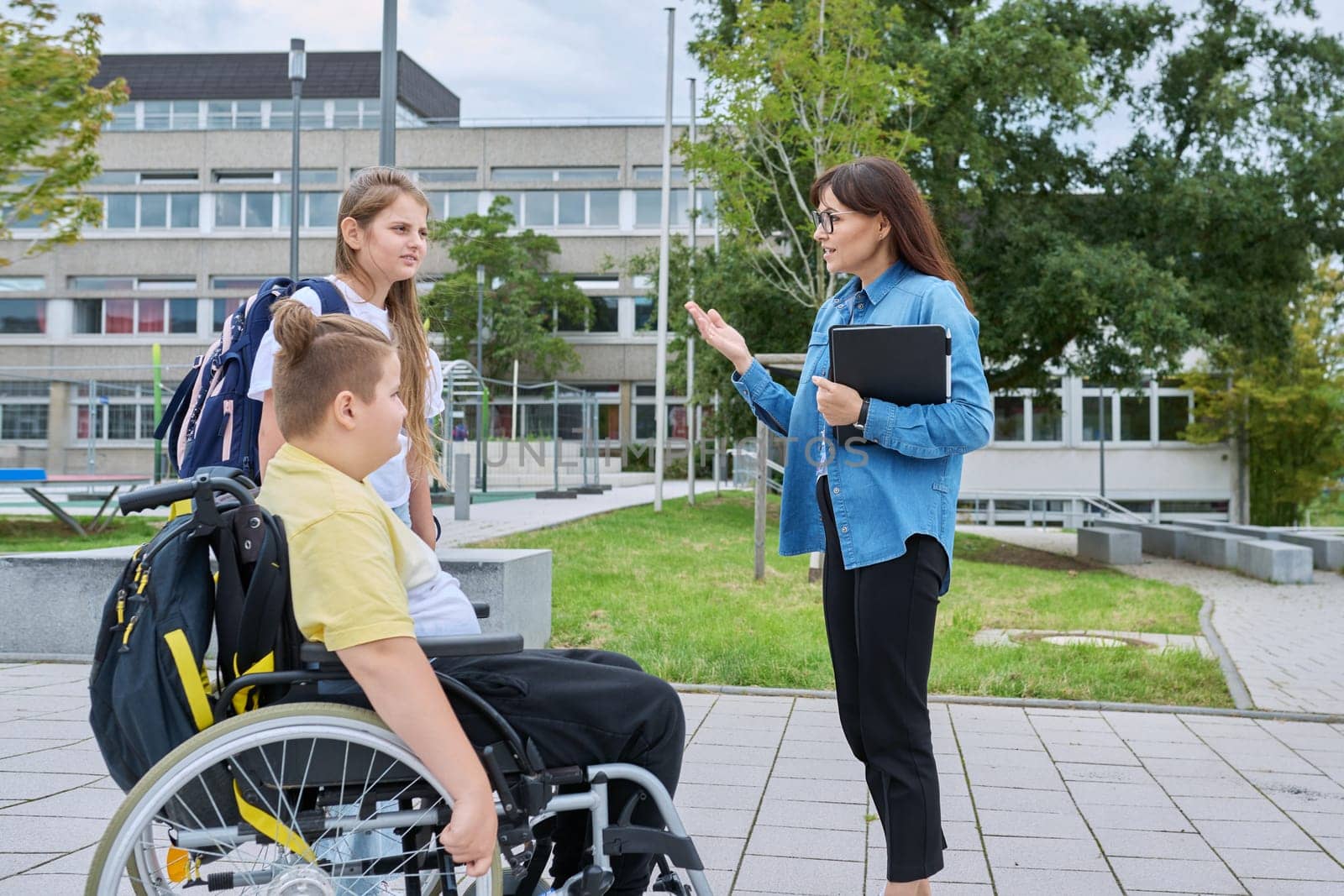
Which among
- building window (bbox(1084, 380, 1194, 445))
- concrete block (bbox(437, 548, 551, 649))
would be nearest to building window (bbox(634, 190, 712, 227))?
building window (bbox(1084, 380, 1194, 445))

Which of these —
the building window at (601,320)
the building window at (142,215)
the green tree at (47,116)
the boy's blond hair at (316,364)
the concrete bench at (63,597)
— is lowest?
the concrete bench at (63,597)

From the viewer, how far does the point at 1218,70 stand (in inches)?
775

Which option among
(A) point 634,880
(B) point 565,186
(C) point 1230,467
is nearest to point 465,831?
(A) point 634,880

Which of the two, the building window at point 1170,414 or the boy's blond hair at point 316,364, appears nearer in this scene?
the boy's blond hair at point 316,364

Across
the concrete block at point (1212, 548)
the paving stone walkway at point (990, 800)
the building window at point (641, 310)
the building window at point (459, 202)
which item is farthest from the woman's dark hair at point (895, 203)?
the building window at point (459, 202)

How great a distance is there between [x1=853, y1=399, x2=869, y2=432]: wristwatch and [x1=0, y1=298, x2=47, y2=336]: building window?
5168 centimetres

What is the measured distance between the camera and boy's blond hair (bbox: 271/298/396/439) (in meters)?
2.21

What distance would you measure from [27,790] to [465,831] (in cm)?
275

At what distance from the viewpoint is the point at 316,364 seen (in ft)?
7.29

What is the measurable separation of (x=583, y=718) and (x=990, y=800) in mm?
2475

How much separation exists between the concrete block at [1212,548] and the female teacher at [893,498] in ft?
50.5

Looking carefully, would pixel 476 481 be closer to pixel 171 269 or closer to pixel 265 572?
pixel 265 572

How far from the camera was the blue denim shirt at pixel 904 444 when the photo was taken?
2684mm

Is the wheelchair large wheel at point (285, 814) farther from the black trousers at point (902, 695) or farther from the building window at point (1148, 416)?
the building window at point (1148, 416)
